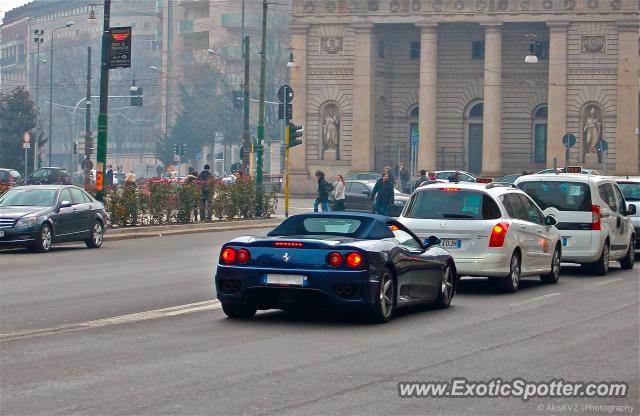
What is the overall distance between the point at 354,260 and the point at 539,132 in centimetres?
7129

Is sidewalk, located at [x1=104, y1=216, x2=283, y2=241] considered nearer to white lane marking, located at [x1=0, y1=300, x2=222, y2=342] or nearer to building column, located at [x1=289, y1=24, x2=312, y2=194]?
white lane marking, located at [x1=0, y1=300, x2=222, y2=342]

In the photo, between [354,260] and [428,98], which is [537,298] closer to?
[354,260]

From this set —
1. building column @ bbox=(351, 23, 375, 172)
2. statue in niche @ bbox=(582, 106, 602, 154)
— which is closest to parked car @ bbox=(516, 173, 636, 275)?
statue in niche @ bbox=(582, 106, 602, 154)

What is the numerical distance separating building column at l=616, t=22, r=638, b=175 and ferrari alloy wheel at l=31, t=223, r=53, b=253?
53.7 meters

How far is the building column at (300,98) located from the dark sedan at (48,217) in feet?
167

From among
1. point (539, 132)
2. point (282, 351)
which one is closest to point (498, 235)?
point (282, 351)

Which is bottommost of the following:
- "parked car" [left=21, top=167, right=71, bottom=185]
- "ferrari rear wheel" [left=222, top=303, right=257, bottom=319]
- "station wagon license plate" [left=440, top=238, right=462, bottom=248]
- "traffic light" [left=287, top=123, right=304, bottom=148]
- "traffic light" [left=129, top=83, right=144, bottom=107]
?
"ferrari rear wheel" [left=222, top=303, right=257, bottom=319]

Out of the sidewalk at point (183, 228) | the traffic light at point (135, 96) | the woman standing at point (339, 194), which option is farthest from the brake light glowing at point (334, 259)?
the traffic light at point (135, 96)

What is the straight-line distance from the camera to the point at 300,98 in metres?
82.9

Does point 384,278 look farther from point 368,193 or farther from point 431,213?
point 368,193

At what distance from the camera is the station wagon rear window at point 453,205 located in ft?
65.4

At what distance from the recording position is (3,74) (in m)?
181

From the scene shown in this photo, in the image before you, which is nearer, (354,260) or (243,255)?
(354,260)

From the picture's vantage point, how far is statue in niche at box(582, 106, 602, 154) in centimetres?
7912
